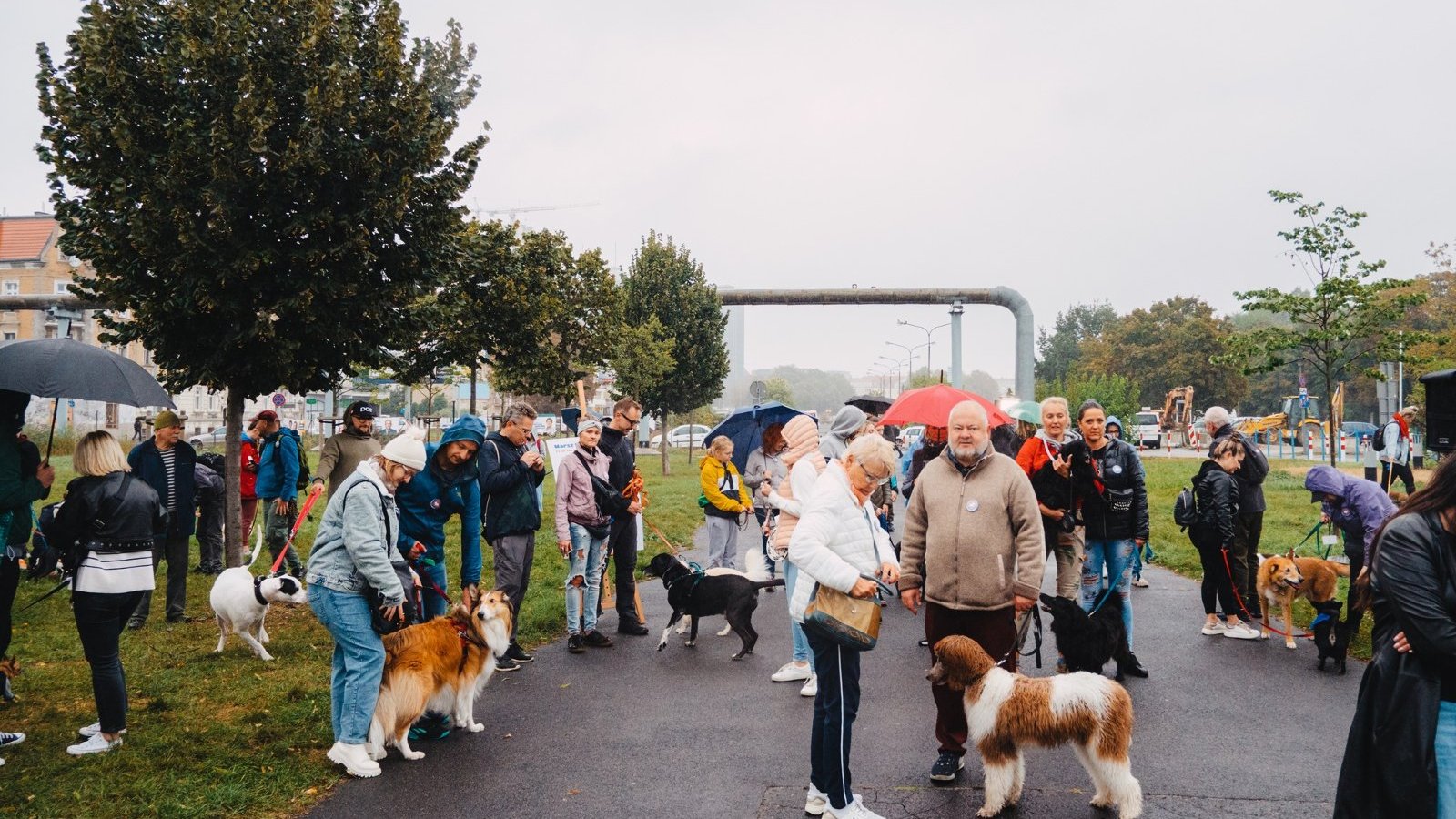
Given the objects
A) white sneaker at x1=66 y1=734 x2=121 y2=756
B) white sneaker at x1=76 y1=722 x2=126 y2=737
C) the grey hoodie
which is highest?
the grey hoodie

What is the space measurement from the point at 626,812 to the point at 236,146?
631cm

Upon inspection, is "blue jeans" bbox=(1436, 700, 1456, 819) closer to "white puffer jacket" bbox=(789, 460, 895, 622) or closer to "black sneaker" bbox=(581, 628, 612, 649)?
"white puffer jacket" bbox=(789, 460, 895, 622)

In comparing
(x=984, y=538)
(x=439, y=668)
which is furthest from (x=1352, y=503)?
(x=439, y=668)

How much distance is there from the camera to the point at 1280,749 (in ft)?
17.2

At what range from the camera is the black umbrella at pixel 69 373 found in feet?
Result: 18.0

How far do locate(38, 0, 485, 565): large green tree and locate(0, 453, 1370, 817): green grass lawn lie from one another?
8.31ft

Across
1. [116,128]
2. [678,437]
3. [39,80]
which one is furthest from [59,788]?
[678,437]

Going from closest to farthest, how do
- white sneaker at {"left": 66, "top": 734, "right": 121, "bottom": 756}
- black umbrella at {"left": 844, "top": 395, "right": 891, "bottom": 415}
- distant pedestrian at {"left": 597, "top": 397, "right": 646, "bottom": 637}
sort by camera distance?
1. white sneaker at {"left": 66, "top": 734, "right": 121, "bottom": 756}
2. distant pedestrian at {"left": 597, "top": 397, "right": 646, "bottom": 637}
3. black umbrella at {"left": 844, "top": 395, "right": 891, "bottom": 415}

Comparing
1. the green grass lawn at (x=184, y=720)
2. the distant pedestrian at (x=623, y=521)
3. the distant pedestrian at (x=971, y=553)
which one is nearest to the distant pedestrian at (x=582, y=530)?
the distant pedestrian at (x=623, y=521)

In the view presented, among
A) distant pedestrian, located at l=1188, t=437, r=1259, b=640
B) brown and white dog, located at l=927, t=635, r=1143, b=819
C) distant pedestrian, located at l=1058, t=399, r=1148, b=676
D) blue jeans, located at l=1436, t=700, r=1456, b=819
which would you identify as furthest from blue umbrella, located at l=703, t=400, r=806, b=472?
blue jeans, located at l=1436, t=700, r=1456, b=819

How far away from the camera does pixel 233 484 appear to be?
9289 mm

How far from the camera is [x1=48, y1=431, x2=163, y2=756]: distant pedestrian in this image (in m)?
5.01

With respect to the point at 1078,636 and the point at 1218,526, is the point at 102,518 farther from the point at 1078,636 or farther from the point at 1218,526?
the point at 1218,526

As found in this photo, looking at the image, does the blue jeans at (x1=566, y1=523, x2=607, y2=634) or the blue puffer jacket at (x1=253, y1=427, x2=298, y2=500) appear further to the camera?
the blue puffer jacket at (x1=253, y1=427, x2=298, y2=500)
